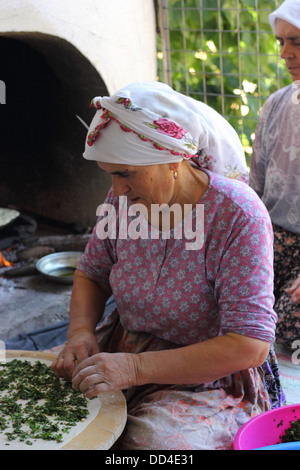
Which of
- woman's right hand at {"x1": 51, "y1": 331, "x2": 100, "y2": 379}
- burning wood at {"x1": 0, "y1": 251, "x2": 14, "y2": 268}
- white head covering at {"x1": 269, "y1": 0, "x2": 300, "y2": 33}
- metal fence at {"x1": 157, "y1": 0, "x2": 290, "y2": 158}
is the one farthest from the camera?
metal fence at {"x1": 157, "y1": 0, "x2": 290, "y2": 158}

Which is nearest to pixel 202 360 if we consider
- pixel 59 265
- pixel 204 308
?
pixel 204 308

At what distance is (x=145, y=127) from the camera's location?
1870 mm

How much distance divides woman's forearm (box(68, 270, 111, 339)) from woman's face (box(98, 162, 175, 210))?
0.54 meters

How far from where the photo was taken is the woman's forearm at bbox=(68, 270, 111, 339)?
2.30 meters

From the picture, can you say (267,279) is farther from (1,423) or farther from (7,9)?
(7,9)

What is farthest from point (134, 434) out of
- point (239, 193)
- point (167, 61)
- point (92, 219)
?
point (167, 61)

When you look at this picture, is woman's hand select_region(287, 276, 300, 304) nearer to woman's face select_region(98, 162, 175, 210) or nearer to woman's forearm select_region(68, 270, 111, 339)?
woman's forearm select_region(68, 270, 111, 339)

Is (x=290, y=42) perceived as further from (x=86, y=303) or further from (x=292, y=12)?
(x=86, y=303)

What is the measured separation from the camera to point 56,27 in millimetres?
3635

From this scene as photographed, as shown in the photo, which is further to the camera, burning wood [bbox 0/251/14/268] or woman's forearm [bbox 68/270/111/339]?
burning wood [bbox 0/251/14/268]

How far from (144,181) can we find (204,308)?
466 mm

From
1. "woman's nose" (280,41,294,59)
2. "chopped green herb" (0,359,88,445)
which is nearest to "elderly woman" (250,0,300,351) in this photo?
"woman's nose" (280,41,294,59)

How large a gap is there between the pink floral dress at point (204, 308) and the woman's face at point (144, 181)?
Result: 15 cm

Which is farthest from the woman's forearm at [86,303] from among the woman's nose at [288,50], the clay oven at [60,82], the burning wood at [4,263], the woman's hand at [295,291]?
the burning wood at [4,263]
